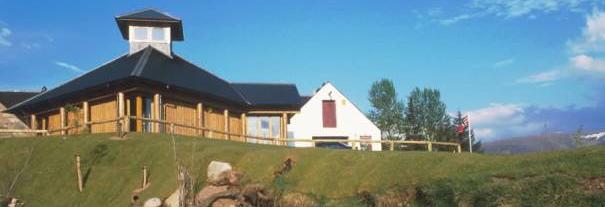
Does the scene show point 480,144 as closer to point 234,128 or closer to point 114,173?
point 234,128

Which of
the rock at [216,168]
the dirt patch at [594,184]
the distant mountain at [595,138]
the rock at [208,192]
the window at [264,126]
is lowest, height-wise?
the rock at [208,192]

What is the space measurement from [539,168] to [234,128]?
94.0 feet

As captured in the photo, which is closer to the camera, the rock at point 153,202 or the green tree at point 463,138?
the rock at point 153,202

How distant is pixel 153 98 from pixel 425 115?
4050 cm

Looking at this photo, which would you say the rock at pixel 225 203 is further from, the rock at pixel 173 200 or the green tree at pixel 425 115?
the green tree at pixel 425 115

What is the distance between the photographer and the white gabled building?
5188 centimetres

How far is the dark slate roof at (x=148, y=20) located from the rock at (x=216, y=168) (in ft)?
67.7

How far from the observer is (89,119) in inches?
1433

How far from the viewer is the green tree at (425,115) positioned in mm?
66906

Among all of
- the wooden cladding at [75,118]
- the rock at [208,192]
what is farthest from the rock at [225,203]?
the wooden cladding at [75,118]

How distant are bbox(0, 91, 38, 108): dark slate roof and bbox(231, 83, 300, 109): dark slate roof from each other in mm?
17623

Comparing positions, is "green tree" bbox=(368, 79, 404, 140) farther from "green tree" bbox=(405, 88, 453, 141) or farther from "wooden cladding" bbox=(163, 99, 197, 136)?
"wooden cladding" bbox=(163, 99, 197, 136)

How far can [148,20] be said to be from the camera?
4084cm

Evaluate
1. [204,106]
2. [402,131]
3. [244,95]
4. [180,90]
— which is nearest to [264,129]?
[244,95]
